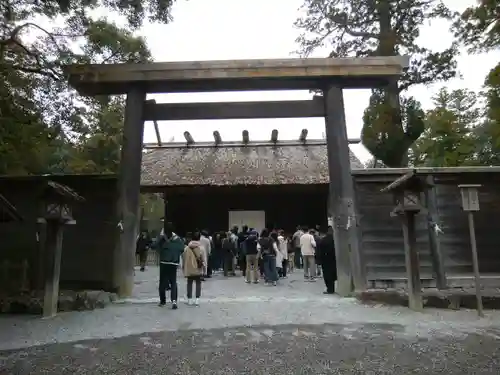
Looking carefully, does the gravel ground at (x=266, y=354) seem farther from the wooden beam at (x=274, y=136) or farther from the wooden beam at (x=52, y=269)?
the wooden beam at (x=274, y=136)

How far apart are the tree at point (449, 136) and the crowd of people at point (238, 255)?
11.6m

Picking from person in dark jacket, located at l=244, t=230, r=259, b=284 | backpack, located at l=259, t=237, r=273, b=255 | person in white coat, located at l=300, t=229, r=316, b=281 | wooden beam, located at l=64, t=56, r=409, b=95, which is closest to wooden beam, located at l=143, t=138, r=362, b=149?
person in white coat, located at l=300, t=229, r=316, b=281

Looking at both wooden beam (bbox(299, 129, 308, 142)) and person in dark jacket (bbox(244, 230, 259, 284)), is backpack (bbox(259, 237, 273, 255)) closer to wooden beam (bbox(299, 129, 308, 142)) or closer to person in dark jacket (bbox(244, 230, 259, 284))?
person in dark jacket (bbox(244, 230, 259, 284))

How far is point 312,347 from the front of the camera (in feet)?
18.0

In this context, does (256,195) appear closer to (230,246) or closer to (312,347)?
(230,246)

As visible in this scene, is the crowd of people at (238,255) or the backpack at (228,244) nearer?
the crowd of people at (238,255)

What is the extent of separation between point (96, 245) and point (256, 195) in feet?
Answer: 37.4

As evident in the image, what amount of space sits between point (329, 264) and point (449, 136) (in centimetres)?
1798

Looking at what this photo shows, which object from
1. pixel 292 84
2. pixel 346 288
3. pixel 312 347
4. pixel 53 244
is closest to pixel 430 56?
pixel 292 84

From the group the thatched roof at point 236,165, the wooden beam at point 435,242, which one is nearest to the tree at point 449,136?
the thatched roof at point 236,165

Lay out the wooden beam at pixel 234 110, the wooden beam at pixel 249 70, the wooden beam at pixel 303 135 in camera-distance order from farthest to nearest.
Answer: the wooden beam at pixel 303 135
the wooden beam at pixel 234 110
the wooden beam at pixel 249 70

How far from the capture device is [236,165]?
2012cm

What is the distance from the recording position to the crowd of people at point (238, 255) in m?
8.68

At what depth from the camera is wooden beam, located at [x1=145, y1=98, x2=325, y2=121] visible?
10.5 metres
